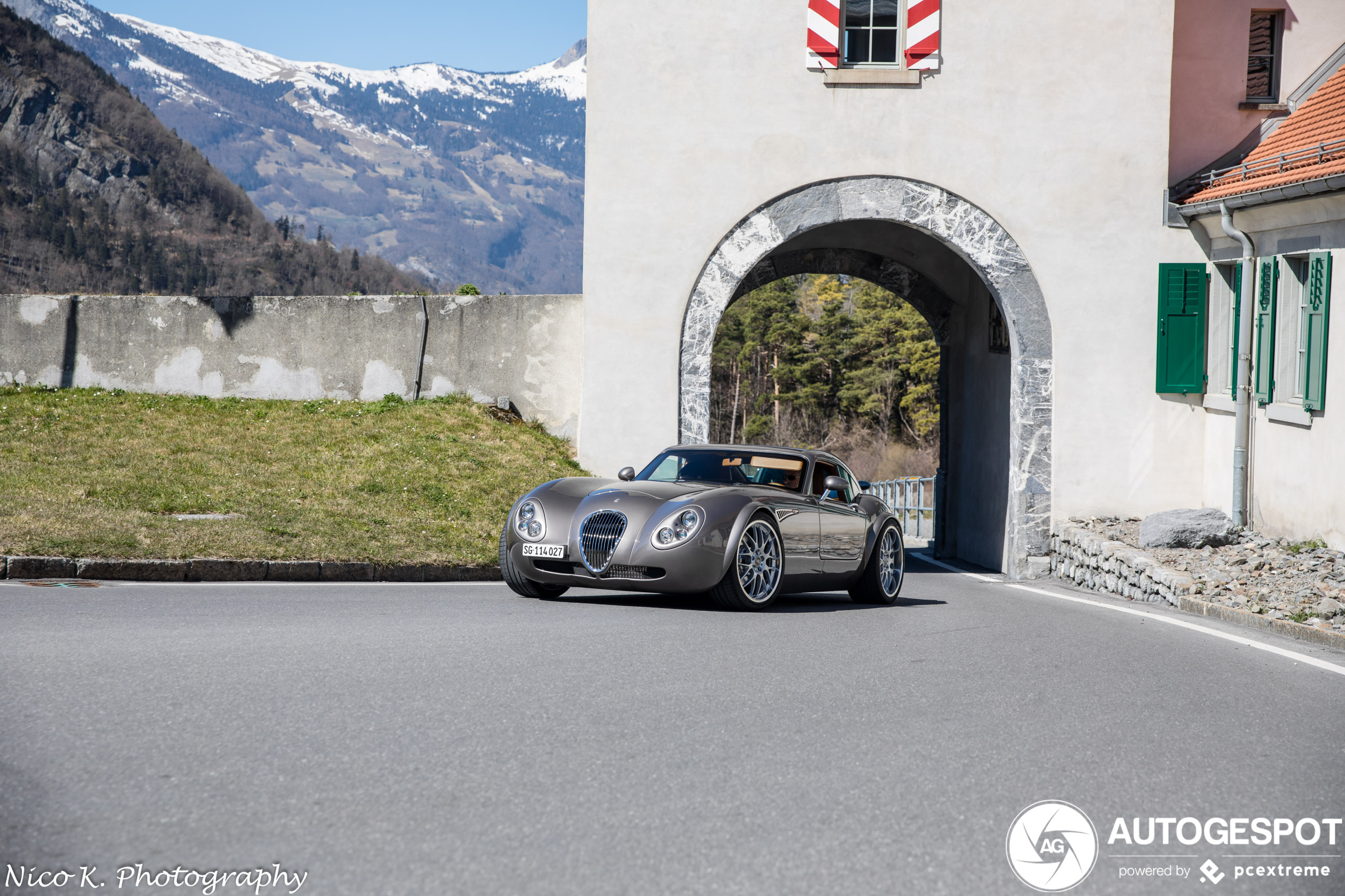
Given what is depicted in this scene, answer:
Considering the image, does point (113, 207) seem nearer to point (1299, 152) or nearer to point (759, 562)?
point (1299, 152)

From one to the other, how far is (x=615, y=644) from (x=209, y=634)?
2156 mm

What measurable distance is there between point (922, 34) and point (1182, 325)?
15.8ft

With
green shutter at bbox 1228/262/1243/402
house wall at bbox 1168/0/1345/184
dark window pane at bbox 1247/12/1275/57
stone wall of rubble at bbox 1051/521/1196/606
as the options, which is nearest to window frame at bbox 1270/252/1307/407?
green shutter at bbox 1228/262/1243/402

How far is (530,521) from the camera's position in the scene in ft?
29.3

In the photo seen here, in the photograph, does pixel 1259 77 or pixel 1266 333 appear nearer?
pixel 1266 333

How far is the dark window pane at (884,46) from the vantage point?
15.8 m

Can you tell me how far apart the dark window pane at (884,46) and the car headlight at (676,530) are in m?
9.30

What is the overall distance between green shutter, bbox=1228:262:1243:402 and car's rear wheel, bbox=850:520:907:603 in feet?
19.1

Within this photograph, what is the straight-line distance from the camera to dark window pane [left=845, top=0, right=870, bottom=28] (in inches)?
615

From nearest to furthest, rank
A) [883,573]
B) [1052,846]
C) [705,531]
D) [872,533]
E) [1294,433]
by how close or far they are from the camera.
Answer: [1052,846] < [705,531] < [872,533] < [883,573] < [1294,433]

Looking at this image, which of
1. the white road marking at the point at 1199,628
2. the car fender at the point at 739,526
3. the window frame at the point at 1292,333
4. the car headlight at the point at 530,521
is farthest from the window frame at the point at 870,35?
the car headlight at the point at 530,521

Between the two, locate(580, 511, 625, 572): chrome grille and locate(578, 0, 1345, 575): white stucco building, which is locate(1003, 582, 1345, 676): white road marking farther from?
locate(580, 511, 625, 572): chrome grille

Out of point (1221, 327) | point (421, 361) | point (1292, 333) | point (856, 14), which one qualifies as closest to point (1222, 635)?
point (1292, 333)

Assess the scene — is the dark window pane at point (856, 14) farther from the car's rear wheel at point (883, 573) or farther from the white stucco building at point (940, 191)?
the car's rear wheel at point (883, 573)
